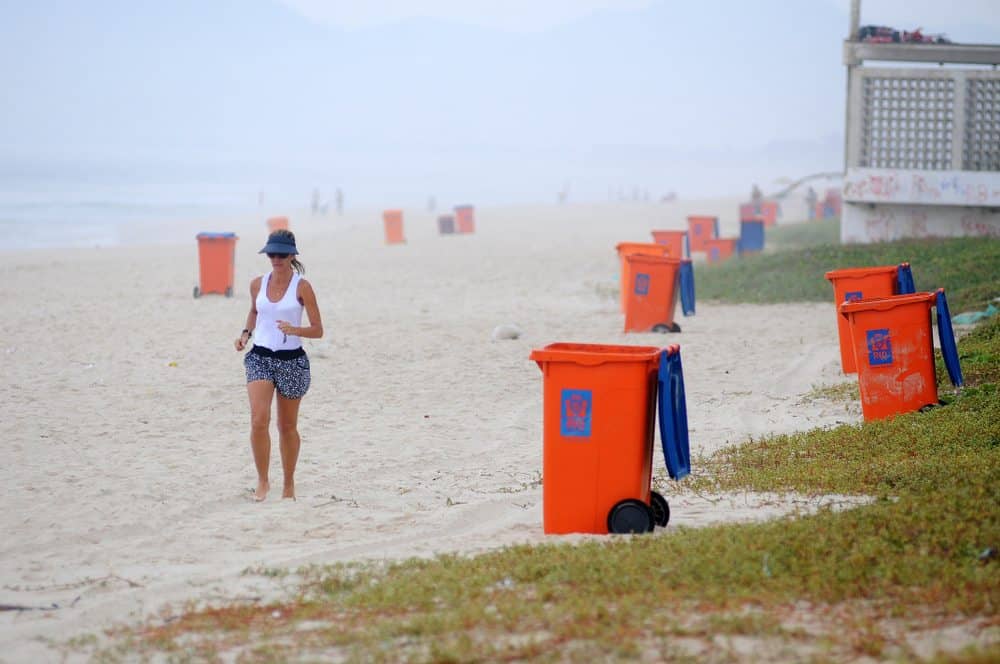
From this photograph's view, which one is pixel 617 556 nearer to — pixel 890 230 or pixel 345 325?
pixel 345 325

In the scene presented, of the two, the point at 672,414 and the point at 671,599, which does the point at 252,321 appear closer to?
the point at 672,414

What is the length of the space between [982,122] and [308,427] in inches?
621

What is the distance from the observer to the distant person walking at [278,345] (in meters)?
6.73

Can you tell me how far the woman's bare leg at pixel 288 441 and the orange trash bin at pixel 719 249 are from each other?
61.5 ft

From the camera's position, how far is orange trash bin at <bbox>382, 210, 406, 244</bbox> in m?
33.0

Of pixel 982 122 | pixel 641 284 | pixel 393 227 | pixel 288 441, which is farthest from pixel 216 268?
pixel 393 227

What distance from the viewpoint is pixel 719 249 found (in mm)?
25047

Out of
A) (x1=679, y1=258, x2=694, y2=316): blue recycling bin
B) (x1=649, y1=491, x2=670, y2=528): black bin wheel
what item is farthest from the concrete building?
(x1=649, y1=491, x2=670, y2=528): black bin wheel

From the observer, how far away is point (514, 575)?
4824 millimetres

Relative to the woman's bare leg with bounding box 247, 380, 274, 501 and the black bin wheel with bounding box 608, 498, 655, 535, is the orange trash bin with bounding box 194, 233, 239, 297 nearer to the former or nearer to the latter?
the woman's bare leg with bounding box 247, 380, 274, 501

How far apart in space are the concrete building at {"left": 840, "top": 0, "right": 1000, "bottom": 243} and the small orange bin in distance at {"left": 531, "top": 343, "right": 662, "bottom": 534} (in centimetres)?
1633

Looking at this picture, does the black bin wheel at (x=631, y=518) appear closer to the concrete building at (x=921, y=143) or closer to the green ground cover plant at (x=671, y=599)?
the green ground cover plant at (x=671, y=599)

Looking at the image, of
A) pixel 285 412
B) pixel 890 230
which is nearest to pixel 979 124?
pixel 890 230

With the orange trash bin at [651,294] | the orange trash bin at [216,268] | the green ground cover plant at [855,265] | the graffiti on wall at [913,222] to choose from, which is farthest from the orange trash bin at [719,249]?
the orange trash bin at [651,294]
